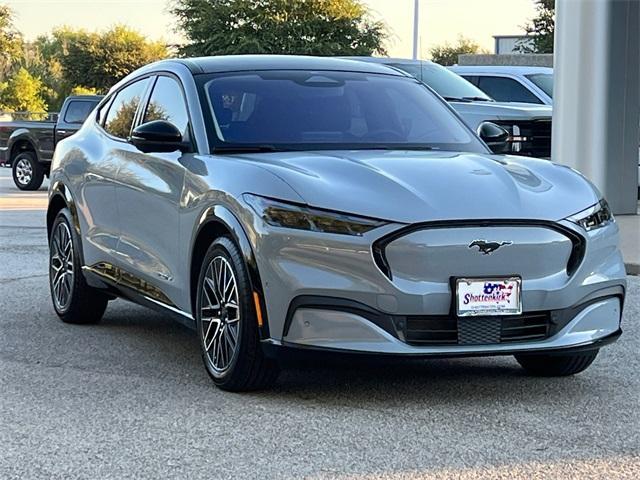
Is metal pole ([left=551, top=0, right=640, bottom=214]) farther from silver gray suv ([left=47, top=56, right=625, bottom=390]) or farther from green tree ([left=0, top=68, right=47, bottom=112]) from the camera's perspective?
green tree ([left=0, top=68, right=47, bottom=112])

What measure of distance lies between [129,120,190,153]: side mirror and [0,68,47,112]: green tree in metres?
82.7

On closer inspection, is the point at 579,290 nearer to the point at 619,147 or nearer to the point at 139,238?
the point at 139,238

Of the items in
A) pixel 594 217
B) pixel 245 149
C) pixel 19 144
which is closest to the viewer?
pixel 594 217

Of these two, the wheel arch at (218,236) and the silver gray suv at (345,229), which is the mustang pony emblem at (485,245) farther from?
the wheel arch at (218,236)

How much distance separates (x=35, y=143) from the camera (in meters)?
24.6

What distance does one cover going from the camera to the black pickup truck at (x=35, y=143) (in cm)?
2378

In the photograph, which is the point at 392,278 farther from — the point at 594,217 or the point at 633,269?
Answer: the point at 633,269

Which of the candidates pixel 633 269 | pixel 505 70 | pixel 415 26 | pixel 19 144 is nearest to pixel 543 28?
pixel 415 26

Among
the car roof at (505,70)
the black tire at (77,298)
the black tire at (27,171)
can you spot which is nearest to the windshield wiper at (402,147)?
the black tire at (77,298)

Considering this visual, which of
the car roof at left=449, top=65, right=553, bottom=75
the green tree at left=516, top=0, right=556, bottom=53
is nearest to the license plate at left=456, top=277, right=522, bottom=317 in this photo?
the car roof at left=449, top=65, right=553, bottom=75

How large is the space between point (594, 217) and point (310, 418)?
5.32 ft

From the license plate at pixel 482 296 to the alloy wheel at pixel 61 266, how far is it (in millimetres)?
3446

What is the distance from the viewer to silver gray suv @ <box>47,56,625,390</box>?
526 centimetres

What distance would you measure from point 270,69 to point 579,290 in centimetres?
231
